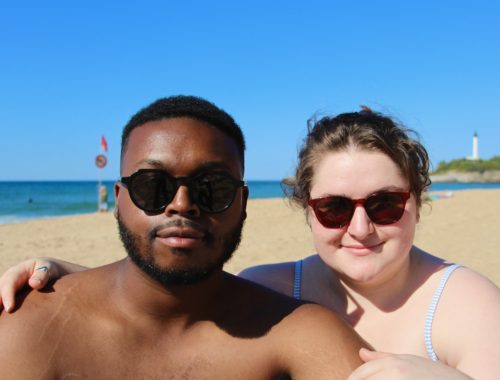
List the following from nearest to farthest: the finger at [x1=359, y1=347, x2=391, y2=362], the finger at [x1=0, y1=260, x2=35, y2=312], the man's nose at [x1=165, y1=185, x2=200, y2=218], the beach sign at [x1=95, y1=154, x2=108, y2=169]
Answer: the finger at [x1=359, y1=347, x2=391, y2=362] → the man's nose at [x1=165, y1=185, x2=200, y2=218] → the finger at [x1=0, y1=260, x2=35, y2=312] → the beach sign at [x1=95, y1=154, x2=108, y2=169]

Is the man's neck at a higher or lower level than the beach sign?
lower

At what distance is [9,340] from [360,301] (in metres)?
1.65

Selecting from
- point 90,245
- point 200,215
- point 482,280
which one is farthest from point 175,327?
point 90,245

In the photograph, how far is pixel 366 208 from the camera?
2232 millimetres

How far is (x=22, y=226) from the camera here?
16.3 m

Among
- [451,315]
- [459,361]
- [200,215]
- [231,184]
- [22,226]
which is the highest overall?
[231,184]

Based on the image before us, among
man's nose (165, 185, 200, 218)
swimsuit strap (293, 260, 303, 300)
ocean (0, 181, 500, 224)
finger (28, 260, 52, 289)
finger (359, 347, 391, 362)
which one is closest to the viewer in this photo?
finger (359, 347, 391, 362)

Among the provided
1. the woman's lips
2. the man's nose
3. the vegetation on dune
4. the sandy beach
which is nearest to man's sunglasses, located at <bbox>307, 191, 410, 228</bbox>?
the woman's lips

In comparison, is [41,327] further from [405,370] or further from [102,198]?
[102,198]

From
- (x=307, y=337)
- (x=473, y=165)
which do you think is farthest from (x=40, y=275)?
(x=473, y=165)

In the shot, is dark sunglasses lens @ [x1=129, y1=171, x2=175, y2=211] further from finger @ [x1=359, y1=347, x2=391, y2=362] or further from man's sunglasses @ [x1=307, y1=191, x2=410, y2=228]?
finger @ [x1=359, y1=347, x2=391, y2=362]

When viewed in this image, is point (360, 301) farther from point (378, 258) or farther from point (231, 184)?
point (231, 184)

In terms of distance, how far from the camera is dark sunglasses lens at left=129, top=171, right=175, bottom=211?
6.07 feet

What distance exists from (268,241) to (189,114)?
965cm
